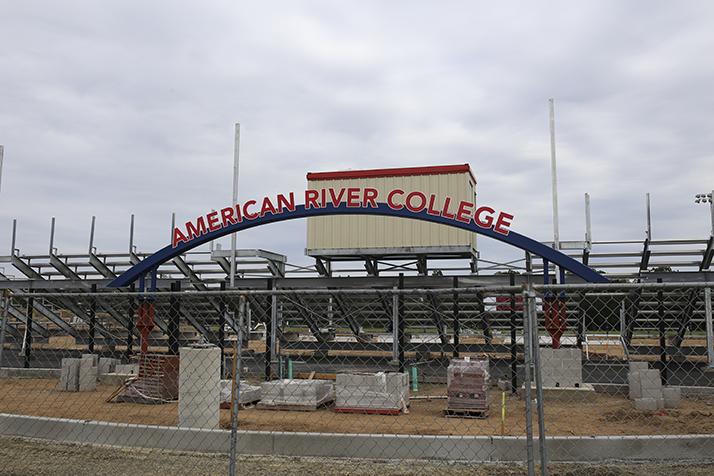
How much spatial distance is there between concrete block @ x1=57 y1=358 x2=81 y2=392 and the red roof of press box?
10.6m

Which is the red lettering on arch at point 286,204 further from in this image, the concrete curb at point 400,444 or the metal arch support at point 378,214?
the concrete curb at point 400,444

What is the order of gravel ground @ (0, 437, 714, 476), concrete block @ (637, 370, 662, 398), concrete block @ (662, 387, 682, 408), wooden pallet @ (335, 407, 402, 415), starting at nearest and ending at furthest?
gravel ground @ (0, 437, 714, 476)
wooden pallet @ (335, 407, 402, 415)
concrete block @ (662, 387, 682, 408)
concrete block @ (637, 370, 662, 398)

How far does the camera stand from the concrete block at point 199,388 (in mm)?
10812

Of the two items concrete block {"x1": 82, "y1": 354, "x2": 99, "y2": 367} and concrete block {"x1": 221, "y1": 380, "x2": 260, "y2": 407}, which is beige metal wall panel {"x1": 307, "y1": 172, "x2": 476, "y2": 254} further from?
concrete block {"x1": 221, "y1": 380, "x2": 260, "y2": 407}

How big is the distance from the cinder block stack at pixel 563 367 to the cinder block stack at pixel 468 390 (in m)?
3.65

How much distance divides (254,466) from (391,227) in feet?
48.2

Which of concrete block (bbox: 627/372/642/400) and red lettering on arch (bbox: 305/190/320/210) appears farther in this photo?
red lettering on arch (bbox: 305/190/320/210)

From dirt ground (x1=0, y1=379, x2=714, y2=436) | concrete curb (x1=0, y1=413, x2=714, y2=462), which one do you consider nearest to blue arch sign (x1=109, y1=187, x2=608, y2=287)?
dirt ground (x1=0, y1=379, x2=714, y2=436)

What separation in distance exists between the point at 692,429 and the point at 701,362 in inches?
448

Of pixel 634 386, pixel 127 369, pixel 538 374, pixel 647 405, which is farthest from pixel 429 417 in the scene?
pixel 127 369

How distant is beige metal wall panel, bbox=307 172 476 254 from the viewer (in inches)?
856

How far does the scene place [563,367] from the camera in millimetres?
16438

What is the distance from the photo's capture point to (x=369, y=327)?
28109mm

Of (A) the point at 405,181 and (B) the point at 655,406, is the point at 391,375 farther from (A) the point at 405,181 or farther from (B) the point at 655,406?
(A) the point at 405,181
